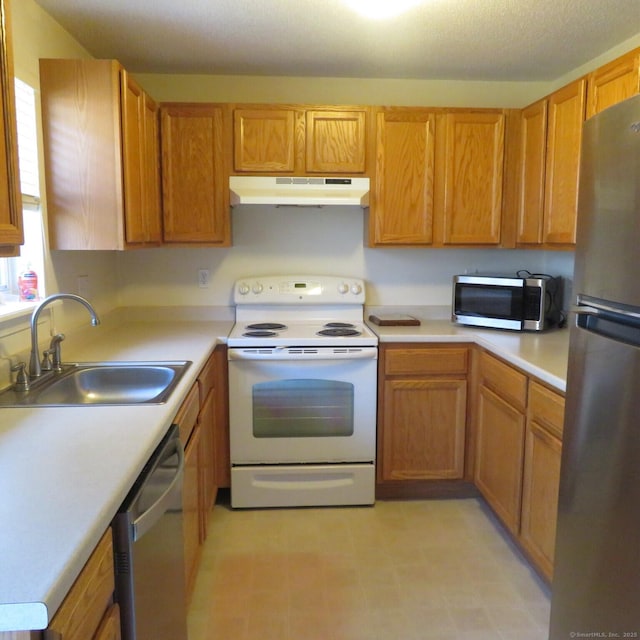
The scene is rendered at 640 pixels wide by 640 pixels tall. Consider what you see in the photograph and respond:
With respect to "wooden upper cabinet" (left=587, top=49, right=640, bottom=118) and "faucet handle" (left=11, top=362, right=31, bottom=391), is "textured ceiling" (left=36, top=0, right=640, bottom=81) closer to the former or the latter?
"wooden upper cabinet" (left=587, top=49, right=640, bottom=118)

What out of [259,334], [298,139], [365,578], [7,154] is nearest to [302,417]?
[259,334]

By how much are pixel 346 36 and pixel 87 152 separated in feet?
4.10

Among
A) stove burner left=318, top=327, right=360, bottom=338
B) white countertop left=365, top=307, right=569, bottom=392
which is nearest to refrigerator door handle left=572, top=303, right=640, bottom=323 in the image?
white countertop left=365, top=307, right=569, bottom=392

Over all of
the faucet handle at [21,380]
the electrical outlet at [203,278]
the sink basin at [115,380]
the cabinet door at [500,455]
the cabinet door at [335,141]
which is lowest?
the cabinet door at [500,455]

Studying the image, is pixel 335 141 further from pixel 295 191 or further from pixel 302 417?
pixel 302 417

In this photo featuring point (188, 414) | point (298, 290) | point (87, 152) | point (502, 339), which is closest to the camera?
point (188, 414)

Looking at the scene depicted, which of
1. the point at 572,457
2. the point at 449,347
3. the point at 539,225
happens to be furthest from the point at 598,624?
the point at 539,225

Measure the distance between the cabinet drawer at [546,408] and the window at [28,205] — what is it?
201 cm

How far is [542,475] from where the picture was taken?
6.56 ft

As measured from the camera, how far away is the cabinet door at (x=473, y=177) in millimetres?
2812

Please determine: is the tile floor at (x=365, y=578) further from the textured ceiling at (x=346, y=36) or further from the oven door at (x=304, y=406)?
the textured ceiling at (x=346, y=36)

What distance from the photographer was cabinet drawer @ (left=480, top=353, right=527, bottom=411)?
7.13 ft

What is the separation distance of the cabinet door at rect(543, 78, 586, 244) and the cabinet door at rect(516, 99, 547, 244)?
0.04 metres

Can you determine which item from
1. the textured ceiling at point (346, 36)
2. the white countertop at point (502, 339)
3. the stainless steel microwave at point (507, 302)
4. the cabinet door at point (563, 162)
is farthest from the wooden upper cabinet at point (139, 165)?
the cabinet door at point (563, 162)
